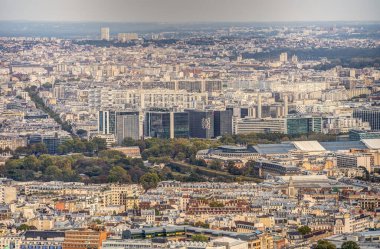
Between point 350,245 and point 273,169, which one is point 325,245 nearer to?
point 350,245

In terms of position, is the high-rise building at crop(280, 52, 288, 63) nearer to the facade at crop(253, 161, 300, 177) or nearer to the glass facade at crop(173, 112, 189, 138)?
the glass facade at crop(173, 112, 189, 138)

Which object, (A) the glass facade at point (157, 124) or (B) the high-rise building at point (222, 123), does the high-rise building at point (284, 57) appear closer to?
(B) the high-rise building at point (222, 123)

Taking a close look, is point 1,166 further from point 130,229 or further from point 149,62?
point 149,62

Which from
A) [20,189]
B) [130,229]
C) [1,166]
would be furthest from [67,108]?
[130,229]

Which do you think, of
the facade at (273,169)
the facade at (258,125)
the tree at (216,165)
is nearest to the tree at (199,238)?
the facade at (273,169)

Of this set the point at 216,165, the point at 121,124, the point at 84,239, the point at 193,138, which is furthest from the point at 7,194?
the point at 121,124
